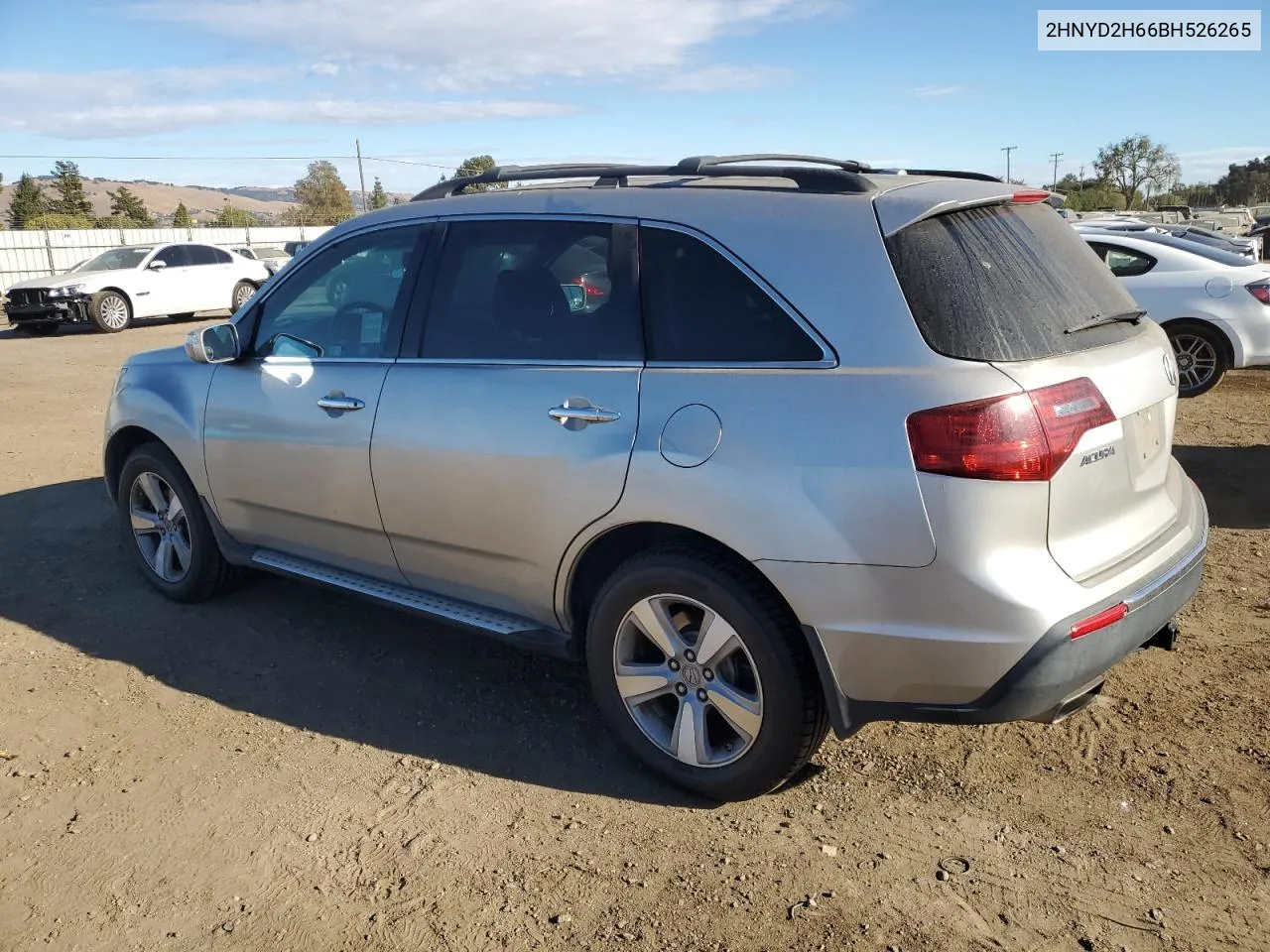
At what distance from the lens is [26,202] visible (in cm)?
5906

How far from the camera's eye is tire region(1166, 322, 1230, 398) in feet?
33.1

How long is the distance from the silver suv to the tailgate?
11mm

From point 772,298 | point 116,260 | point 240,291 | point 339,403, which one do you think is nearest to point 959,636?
point 772,298

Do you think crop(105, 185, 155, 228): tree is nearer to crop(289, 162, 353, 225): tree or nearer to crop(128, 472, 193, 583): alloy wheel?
crop(289, 162, 353, 225): tree

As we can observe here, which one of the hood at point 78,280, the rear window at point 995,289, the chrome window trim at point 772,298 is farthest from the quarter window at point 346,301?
the hood at point 78,280

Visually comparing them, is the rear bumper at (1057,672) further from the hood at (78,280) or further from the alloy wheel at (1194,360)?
the hood at (78,280)

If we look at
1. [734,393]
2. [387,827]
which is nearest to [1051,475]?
[734,393]

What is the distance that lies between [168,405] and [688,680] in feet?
9.71

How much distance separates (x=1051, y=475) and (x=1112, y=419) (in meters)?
0.36

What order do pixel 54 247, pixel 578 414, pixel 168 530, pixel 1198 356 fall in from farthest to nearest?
1. pixel 54 247
2. pixel 1198 356
3. pixel 168 530
4. pixel 578 414

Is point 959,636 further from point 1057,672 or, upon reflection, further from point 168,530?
point 168,530

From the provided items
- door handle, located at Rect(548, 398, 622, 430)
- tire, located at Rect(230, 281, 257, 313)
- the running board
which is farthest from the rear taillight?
tire, located at Rect(230, 281, 257, 313)

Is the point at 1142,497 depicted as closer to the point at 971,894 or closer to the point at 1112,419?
the point at 1112,419

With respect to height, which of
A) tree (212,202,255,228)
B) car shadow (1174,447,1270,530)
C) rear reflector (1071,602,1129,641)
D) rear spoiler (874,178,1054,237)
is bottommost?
car shadow (1174,447,1270,530)
